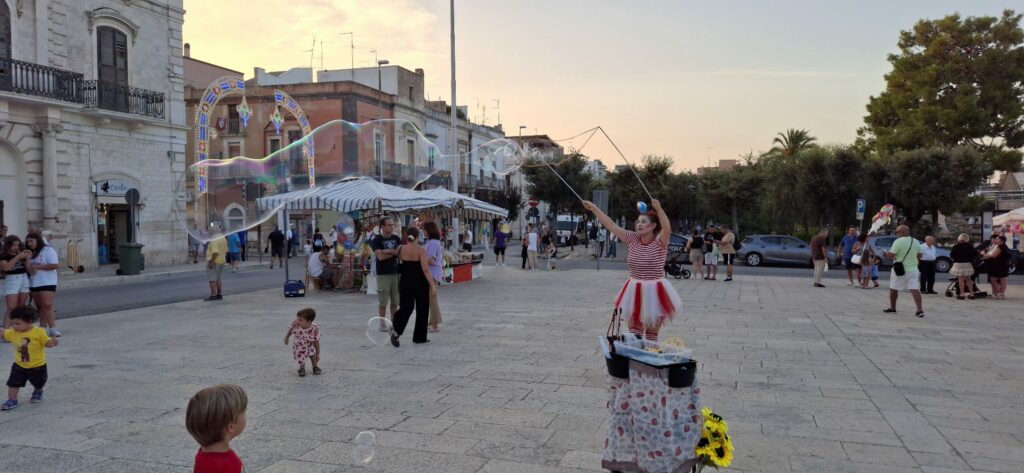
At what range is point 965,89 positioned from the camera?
1511 inches

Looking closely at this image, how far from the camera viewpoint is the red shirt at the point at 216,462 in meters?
2.69

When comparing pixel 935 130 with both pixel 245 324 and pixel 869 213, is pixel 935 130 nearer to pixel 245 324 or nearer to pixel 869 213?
pixel 869 213

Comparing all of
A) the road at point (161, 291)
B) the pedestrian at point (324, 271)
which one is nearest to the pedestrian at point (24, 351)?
the road at point (161, 291)

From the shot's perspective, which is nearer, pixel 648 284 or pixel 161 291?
pixel 648 284

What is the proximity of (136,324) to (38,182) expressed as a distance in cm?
1360

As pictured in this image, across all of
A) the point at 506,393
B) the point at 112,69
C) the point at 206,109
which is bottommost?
the point at 506,393

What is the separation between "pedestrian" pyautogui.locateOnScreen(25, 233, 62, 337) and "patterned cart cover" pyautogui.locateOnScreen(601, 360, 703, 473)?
887 centimetres

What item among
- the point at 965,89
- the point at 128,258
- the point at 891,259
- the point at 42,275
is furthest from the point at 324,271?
the point at 965,89

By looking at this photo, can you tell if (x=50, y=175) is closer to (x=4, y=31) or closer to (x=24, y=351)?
(x=4, y=31)

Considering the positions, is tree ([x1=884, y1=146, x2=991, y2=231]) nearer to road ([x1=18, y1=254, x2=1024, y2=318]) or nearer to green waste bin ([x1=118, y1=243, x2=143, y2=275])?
road ([x1=18, y1=254, x2=1024, y2=318])

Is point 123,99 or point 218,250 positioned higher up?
point 123,99

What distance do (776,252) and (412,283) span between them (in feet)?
77.6

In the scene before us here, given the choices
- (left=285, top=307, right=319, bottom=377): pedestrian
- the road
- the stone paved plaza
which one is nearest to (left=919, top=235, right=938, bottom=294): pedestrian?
the road

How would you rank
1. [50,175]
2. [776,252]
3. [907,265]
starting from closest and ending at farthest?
[907,265], [50,175], [776,252]
